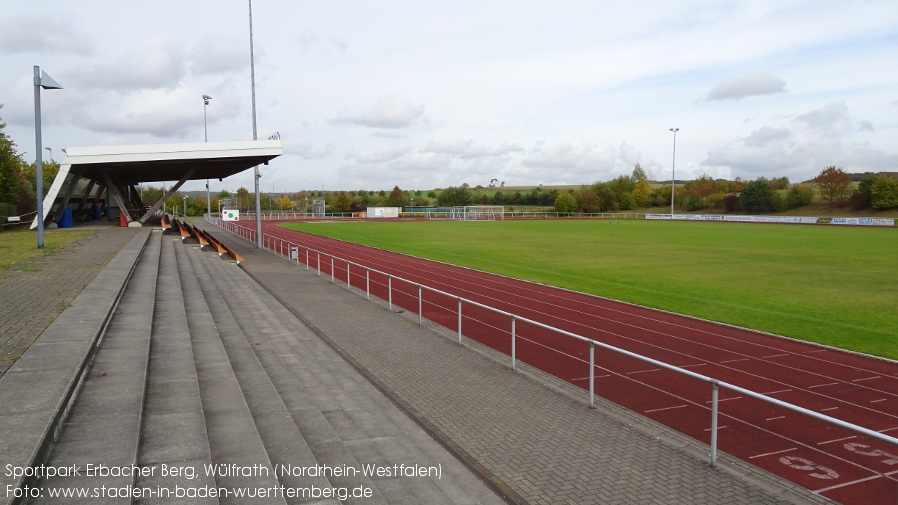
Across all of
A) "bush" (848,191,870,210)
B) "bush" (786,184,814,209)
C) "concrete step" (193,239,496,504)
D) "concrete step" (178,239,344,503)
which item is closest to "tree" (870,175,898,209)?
"bush" (848,191,870,210)

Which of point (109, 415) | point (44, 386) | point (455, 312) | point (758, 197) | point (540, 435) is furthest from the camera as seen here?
point (758, 197)

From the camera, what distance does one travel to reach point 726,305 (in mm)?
15953

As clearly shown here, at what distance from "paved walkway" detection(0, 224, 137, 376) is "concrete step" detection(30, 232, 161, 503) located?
0.94 m

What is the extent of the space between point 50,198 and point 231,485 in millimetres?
32112

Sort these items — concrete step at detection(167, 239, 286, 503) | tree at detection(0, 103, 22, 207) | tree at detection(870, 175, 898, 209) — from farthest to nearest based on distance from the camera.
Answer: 1. tree at detection(870, 175, 898, 209)
2. tree at detection(0, 103, 22, 207)
3. concrete step at detection(167, 239, 286, 503)

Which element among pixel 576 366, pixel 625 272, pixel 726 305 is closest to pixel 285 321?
pixel 576 366

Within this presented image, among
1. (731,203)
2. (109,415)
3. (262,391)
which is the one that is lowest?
(262,391)

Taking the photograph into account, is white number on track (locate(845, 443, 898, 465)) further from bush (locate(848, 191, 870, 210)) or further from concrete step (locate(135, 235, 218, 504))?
bush (locate(848, 191, 870, 210))

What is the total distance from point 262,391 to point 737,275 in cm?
1939

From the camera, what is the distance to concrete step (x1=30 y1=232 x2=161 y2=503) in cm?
446

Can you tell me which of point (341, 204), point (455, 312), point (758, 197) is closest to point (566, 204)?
point (758, 197)

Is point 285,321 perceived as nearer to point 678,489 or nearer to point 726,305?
point 678,489

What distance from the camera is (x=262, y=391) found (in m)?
7.65

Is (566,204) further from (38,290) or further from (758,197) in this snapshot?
(38,290)
